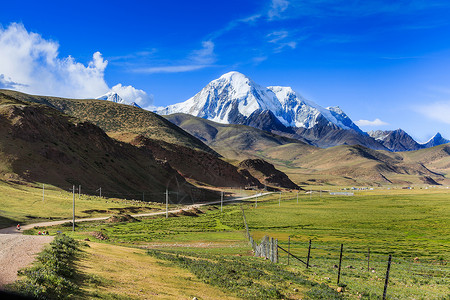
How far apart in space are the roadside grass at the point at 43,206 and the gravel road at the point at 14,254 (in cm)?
3372

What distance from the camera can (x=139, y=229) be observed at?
58.1 m

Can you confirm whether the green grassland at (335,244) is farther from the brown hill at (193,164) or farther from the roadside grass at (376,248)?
the brown hill at (193,164)

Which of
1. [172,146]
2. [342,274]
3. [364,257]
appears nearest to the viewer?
[342,274]

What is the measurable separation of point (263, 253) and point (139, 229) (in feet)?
94.6

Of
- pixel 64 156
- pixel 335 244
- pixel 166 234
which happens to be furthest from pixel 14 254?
pixel 64 156

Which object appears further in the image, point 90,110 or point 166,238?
point 90,110

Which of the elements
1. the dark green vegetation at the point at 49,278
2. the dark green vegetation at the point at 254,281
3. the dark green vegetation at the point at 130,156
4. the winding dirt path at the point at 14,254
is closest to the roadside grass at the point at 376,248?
the dark green vegetation at the point at 254,281

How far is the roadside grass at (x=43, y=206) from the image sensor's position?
184 feet

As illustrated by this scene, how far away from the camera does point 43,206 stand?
6425cm

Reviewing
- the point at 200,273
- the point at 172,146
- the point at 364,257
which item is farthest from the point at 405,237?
the point at 172,146

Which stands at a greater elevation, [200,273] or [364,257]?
[200,273]

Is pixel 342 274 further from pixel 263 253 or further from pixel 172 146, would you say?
pixel 172 146

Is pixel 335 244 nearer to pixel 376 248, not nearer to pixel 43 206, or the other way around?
pixel 376 248

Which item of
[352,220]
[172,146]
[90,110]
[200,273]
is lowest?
[352,220]
